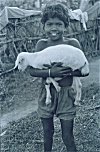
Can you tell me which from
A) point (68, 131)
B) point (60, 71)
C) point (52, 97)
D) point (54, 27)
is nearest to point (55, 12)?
point (54, 27)

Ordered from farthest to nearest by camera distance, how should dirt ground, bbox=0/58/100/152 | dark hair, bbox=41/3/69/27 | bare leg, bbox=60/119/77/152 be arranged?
dirt ground, bbox=0/58/100/152 → bare leg, bbox=60/119/77/152 → dark hair, bbox=41/3/69/27

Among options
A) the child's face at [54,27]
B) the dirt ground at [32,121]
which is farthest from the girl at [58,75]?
the dirt ground at [32,121]

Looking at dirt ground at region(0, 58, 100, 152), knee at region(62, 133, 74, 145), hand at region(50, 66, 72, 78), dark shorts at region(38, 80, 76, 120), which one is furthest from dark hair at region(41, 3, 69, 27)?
dirt ground at region(0, 58, 100, 152)

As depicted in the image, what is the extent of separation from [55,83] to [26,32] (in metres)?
8.02

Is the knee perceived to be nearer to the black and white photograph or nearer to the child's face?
the black and white photograph

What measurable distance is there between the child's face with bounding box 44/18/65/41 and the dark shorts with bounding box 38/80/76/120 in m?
0.46

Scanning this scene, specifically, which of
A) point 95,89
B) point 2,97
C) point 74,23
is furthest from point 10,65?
point 95,89

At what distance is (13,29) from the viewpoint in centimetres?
1080

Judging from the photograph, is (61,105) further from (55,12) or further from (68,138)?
(55,12)

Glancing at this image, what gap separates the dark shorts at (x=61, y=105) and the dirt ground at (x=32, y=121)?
0.95 metres

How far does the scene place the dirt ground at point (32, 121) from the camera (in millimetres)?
3490

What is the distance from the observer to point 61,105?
2.45m

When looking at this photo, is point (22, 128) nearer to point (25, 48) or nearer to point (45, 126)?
point (45, 126)

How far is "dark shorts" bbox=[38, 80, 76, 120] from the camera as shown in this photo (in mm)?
2449
